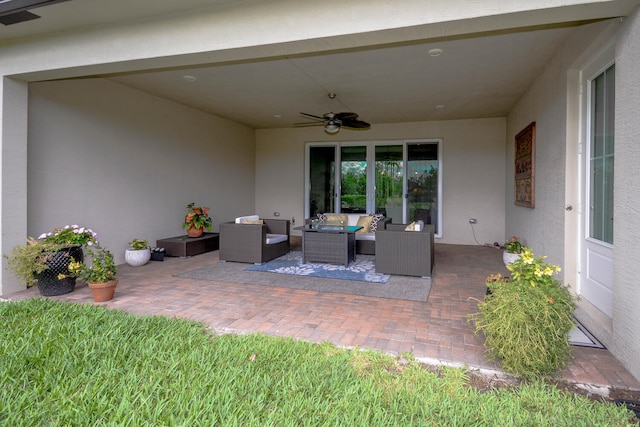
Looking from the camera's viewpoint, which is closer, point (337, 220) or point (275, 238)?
point (275, 238)

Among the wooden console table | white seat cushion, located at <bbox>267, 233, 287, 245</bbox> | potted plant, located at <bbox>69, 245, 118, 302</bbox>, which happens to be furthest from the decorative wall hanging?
the wooden console table

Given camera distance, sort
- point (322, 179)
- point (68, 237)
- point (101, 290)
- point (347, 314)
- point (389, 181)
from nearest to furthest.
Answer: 1. point (347, 314)
2. point (101, 290)
3. point (68, 237)
4. point (389, 181)
5. point (322, 179)

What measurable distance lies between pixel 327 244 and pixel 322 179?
4.14 m

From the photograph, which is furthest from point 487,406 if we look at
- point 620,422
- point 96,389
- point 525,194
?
point 525,194

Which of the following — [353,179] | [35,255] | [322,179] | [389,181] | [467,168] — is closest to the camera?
[35,255]

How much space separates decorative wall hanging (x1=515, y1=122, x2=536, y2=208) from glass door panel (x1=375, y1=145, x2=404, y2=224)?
288 cm

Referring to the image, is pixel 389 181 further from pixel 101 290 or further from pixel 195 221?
pixel 101 290

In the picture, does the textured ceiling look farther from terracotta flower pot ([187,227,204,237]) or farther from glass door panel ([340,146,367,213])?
terracotta flower pot ([187,227,204,237])

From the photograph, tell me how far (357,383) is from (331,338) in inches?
29.0

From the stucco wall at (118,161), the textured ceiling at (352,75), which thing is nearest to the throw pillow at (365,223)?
the textured ceiling at (352,75)

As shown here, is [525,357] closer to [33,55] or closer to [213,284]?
[213,284]

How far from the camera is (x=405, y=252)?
4.98m

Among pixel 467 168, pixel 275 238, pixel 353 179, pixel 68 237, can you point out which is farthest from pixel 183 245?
pixel 467 168

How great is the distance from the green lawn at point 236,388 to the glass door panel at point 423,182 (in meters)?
6.64
